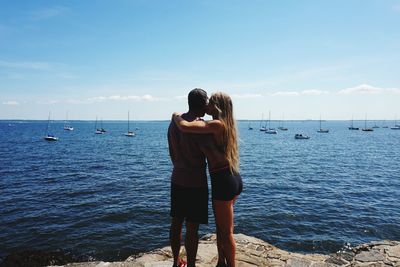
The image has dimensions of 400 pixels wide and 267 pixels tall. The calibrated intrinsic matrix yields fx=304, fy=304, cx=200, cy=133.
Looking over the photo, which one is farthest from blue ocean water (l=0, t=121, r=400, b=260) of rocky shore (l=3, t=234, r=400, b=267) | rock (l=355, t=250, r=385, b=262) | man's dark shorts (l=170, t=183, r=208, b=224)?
man's dark shorts (l=170, t=183, r=208, b=224)

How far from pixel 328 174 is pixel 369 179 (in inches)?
140

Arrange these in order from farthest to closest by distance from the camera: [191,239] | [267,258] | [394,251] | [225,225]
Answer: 1. [394,251]
2. [267,258]
3. [191,239]
4. [225,225]

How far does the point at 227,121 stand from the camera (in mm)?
4012

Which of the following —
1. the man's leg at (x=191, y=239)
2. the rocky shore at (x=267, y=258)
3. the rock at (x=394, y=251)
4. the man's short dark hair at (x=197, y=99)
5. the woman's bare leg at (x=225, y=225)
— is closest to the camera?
the man's short dark hair at (x=197, y=99)

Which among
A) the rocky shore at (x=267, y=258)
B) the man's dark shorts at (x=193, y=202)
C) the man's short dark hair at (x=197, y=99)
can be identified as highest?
the man's short dark hair at (x=197, y=99)

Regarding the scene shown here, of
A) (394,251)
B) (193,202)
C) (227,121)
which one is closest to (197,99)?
(227,121)

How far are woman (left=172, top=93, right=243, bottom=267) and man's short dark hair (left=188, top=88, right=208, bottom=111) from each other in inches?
3.6

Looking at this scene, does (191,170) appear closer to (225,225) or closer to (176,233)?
(225,225)

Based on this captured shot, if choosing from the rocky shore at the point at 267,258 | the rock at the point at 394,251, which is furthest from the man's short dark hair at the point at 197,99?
the rock at the point at 394,251

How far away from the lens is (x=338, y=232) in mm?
13820

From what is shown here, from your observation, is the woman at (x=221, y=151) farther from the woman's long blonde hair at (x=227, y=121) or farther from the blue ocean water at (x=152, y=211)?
the blue ocean water at (x=152, y=211)

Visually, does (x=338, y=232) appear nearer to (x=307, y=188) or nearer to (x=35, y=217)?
(x=307, y=188)

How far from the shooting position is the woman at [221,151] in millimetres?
3904

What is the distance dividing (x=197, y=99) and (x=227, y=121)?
0.50 m
